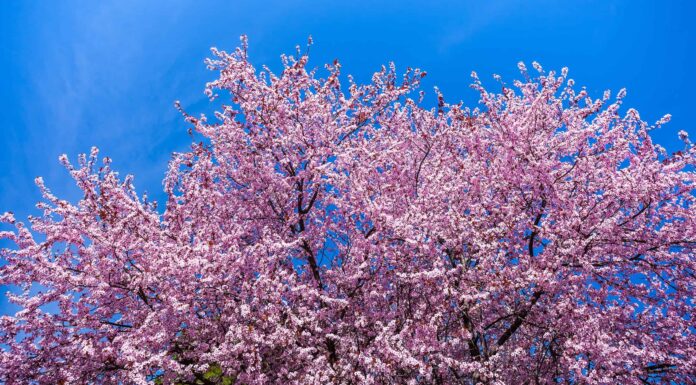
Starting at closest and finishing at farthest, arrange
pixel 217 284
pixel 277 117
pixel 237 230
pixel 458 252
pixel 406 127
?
pixel 217 284 < pixel 458 252 < pixel 237 230 < pixel 277 117 < pixel 406 127

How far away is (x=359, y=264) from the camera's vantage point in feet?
31.3

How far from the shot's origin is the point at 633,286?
9820 millimetres

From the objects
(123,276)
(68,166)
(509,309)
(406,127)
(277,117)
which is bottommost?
(509,309)

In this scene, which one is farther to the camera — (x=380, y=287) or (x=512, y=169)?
(x=512, y=169)

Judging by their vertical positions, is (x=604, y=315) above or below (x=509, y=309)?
below

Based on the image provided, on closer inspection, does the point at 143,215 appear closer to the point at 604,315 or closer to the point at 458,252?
the point at 458,252

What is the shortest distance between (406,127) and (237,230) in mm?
6668

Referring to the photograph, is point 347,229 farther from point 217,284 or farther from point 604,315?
point 604,315

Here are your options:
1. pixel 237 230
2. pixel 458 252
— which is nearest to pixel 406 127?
pixel 458 252

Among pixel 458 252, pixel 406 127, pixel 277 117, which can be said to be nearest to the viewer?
pixel 458 252

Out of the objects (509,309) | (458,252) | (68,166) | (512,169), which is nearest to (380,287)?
(458,252)

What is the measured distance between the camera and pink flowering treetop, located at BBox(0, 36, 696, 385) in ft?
26.5

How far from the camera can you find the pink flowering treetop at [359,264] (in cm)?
809

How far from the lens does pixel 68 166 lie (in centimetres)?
1007
